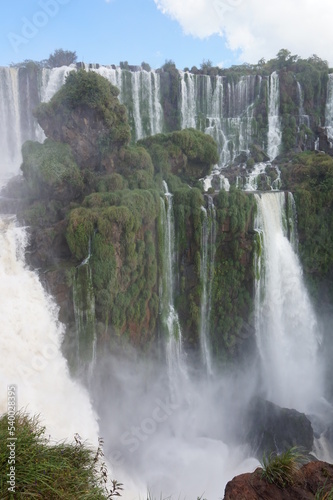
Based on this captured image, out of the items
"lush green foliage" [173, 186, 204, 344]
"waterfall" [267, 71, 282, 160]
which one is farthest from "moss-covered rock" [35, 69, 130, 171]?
"waterfall" [267, 71, 282, 160]

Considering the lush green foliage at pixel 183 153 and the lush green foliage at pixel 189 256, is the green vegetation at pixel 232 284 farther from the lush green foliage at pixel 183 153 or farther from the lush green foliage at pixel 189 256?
the lush green foliage at pixel 183 153

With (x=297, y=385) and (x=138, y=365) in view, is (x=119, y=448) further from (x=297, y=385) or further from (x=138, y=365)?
(x=297, y=385)

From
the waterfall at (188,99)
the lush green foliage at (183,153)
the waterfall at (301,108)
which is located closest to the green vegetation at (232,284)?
the lush green foliage at (183,153)

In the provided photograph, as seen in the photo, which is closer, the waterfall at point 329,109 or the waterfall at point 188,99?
the waterfall at point 188,99

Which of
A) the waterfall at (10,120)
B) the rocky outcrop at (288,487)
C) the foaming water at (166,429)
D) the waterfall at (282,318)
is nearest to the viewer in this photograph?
the rocky outcrop at (288,487)

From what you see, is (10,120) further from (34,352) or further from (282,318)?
(282,318)
